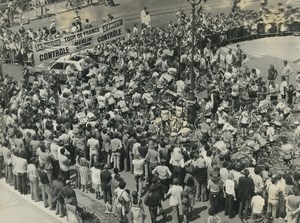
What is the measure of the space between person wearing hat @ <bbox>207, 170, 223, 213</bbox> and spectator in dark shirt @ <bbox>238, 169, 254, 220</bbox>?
1.95ft

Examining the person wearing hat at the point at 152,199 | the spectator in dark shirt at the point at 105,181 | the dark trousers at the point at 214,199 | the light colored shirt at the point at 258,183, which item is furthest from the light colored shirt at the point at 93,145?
the light colored shirt at the point at 258,183

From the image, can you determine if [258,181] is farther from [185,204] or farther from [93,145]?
[93,145]

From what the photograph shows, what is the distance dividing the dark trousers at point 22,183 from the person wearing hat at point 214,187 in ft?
18.2

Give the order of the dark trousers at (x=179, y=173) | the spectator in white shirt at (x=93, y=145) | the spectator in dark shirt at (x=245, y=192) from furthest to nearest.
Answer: the spectator in white shirt at (x=93, y=145), the dark trousers at (x=179, y=173), the spectator in dark shirt at (x=245, y=192)

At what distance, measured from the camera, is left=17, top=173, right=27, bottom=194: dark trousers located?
50.0 ft

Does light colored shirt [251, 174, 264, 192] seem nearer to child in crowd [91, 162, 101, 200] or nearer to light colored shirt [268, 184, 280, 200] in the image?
light colored shirt [268, 184, 280, 200]

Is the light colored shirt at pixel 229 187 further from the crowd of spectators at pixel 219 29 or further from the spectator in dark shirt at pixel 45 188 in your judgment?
the crowd of spectators at pixel 219 29

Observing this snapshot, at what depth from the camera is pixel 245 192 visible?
13.1 metres

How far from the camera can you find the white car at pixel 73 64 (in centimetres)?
A: 2406

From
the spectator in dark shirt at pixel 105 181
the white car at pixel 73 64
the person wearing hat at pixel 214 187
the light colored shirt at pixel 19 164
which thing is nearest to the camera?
the person wearing hat at pixel 214 187

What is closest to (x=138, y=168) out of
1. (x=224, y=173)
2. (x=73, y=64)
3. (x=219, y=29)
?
(x=224, y=173)

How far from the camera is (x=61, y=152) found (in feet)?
48.6

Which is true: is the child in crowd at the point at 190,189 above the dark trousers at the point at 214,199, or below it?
above

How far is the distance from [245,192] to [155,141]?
129 inches
